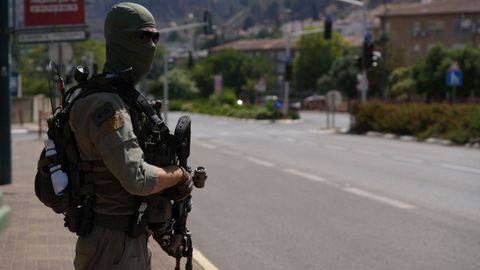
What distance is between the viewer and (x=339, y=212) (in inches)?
429

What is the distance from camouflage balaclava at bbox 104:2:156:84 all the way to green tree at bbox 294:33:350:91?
110m

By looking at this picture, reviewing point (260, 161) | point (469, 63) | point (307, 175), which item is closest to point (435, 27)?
point (469, 63)

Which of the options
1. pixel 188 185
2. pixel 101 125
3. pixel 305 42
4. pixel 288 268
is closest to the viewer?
pixel 101 125

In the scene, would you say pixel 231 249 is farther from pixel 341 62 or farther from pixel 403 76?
pixel 341 62

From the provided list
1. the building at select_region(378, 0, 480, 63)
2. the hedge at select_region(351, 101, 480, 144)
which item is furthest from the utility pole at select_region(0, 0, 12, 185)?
the building at select_region(378, 0, 480, 63)

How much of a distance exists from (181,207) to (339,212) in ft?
24.6

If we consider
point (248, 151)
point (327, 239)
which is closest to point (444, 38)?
point (248, 151)

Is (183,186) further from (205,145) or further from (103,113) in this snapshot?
(205,145)

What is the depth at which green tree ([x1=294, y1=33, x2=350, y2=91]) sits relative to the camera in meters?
115

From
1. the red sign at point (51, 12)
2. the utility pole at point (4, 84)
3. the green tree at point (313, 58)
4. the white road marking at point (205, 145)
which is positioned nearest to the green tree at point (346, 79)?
the green tree at point (313, 58)

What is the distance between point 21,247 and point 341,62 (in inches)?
3480

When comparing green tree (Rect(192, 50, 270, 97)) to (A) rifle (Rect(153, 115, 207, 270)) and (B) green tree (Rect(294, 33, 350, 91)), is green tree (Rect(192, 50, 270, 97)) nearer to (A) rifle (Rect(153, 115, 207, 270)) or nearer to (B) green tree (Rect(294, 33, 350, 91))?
(A) rifle (Rect(153, 115, 207, 270))

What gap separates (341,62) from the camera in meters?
94.4

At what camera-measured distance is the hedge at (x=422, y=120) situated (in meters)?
27.2
